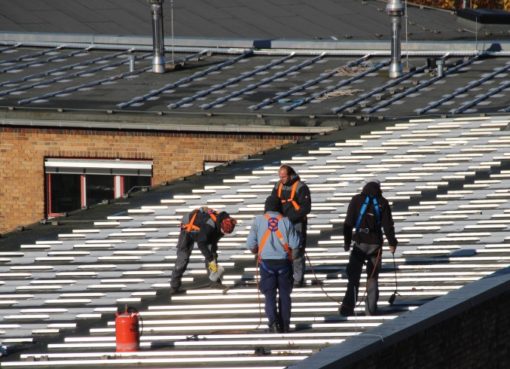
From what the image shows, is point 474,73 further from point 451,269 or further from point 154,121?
point 451,269

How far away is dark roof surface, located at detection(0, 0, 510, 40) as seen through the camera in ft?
171

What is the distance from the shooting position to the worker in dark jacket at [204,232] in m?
22.7

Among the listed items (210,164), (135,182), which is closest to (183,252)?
(210,164)

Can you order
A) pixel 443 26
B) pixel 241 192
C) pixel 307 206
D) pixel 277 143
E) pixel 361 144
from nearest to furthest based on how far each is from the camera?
1. pixel 307 206
2. pixel 241 192
3. pixel 361 144
4. pixel 277 143
5. pixel 443 26

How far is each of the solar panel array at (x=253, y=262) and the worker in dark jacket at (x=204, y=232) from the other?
0.52 m

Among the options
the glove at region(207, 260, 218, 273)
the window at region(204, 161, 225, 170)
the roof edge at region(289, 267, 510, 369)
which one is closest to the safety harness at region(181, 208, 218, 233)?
the glove at region(207, 260, 218, 273)

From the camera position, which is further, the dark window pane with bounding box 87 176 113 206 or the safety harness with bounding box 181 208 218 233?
the dark window pane with bounding box 87 176 113 206

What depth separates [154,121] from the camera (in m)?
37.8

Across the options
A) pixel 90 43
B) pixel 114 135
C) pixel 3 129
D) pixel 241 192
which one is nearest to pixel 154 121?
pixel 114 135

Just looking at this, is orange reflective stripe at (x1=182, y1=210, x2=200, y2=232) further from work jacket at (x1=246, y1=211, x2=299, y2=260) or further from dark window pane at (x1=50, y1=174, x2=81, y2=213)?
dark window pane at (x1=50, y1=174, x2=81, y2=213)

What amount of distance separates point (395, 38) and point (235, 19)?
44.2 feet

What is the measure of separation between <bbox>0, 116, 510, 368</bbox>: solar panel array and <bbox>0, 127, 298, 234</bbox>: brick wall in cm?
340

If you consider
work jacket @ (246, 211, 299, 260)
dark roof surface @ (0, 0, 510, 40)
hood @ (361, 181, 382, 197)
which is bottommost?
work jacket @ (246, 211, 299, 260)

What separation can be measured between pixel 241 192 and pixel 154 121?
660 cm
